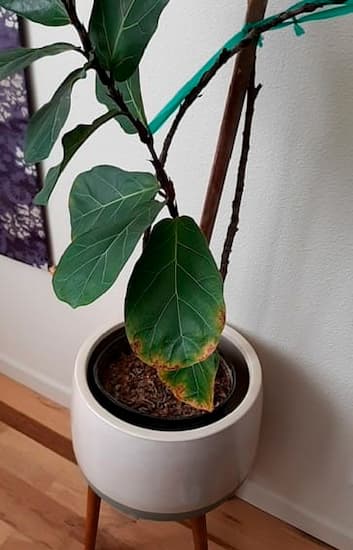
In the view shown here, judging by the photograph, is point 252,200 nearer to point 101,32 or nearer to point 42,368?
point 101,32

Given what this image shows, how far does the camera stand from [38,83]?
1.18 meters

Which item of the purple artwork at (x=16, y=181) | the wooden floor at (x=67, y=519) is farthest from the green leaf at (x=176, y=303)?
the wooden floor at (x=67, y=519)

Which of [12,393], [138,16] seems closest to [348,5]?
[138,16]

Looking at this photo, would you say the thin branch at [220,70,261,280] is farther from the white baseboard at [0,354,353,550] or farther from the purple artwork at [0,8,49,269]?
the white baseboard at [0,354,353,550]

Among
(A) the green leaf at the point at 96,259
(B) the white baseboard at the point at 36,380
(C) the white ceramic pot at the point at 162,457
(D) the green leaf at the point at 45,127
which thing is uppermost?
(D) the green leaf at the point at 45,127

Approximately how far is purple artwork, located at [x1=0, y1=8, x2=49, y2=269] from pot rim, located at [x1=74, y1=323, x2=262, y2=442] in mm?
331

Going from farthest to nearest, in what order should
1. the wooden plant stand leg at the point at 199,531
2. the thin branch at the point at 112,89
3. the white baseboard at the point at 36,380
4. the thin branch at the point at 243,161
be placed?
the white baseboard at the point at 36,380 → the wooden plant stand leg at the point at 199,531 → the thin branch at the point at 243,161 → the thin branch at the point at 112,89

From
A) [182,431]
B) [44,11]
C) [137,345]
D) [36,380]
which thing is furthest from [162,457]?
[36,380]

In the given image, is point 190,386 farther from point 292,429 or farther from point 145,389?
point 292,429

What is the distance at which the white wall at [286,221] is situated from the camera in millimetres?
930

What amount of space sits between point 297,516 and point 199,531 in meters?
0.32

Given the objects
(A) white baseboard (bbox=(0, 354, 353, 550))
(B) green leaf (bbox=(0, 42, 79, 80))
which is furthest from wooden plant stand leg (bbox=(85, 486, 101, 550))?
(B) green leaf (bbox=(0, 42, 79, 80))

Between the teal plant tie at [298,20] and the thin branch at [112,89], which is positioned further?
the teal plant tie at [298,20]

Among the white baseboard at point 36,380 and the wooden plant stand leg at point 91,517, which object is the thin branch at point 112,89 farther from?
the white baseboard at point 36,380
